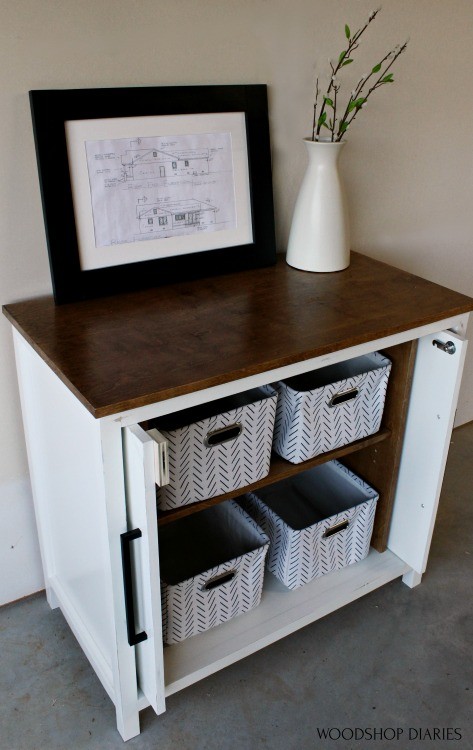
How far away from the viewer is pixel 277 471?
1471 mm

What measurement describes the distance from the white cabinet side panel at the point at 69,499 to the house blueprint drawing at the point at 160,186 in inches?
12.8

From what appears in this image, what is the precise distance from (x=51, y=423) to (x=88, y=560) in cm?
28

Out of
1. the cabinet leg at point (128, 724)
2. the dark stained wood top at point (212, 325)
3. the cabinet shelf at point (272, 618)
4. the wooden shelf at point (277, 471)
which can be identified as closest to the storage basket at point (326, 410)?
the wooden shelf at point (277, 471)

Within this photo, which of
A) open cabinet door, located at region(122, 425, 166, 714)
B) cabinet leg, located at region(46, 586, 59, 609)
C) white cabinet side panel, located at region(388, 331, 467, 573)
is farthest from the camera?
cabinet leg, located at region(46, 586, 59, 609)

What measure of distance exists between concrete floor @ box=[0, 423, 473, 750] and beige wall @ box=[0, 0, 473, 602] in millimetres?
243

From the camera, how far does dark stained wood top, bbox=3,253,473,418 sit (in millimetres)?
1150

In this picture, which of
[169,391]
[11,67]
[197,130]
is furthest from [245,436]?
[11,67]

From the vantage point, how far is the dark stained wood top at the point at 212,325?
3.77 feet

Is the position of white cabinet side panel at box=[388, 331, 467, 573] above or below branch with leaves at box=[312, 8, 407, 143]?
below

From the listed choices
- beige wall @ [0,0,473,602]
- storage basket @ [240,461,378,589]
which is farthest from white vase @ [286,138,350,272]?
storage basket @ [240,461,378,589]

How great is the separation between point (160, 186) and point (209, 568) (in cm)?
81

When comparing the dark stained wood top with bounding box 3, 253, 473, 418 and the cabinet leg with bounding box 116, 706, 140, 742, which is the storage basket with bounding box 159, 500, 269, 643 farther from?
the dark stained wood top with bounding box 3, 253, 473, 418

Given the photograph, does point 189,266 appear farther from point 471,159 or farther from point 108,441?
point 471,159

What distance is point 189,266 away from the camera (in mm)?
1546
